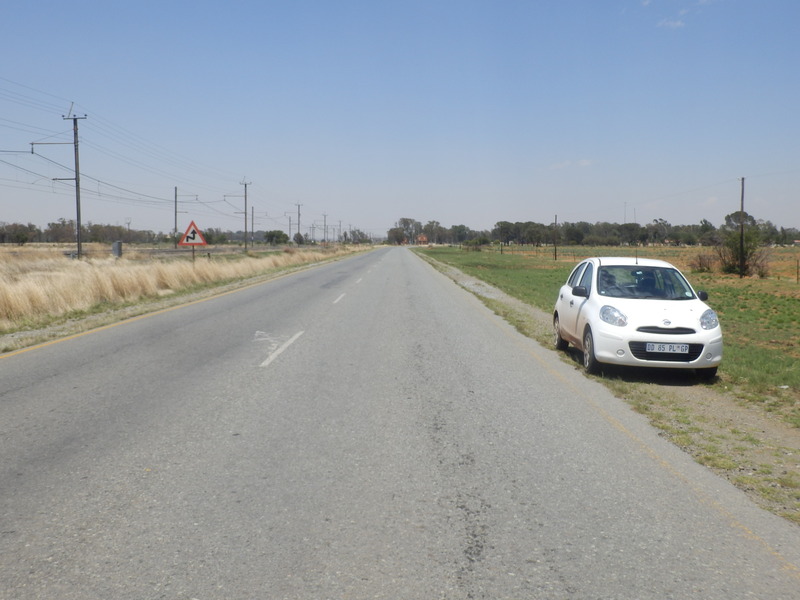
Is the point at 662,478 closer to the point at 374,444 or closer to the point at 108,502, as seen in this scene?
the point at 374,444

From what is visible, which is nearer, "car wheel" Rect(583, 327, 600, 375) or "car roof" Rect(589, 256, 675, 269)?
"car wheel" Rect(583, 327, 600, 375)

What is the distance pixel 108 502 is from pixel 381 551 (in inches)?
78.1

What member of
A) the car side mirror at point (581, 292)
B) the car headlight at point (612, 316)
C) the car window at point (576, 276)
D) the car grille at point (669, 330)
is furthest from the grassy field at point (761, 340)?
the car window at point (576, 276)

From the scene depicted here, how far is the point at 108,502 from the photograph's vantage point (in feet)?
13.9

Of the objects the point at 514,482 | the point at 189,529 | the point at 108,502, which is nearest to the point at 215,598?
the point at 189,529

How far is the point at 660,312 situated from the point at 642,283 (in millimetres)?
1252

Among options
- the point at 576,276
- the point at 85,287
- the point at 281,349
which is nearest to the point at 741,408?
the point at 576,276

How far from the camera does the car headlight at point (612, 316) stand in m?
8.62

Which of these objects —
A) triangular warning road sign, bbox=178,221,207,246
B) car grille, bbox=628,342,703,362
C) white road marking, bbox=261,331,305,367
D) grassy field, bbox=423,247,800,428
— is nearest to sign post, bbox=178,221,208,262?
triangular warning road sign, bbox=178,221,207,246

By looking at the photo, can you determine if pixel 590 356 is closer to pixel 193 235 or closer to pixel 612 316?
pixel 612 316

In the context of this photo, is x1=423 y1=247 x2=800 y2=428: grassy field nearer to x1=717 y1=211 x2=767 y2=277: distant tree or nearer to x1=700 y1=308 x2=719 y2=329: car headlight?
x1=700 y1=308 x2=719 y2=329: car headlight

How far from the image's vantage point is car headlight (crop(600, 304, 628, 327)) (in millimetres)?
8617

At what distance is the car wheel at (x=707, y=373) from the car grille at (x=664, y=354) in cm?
51

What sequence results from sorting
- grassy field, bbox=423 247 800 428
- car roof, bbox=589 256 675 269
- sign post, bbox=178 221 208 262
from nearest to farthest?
grassy field, bbox=423 247 800 428 → car roof, bbox=589 256 675 269 → sign post, bbox=178 221 208 262
